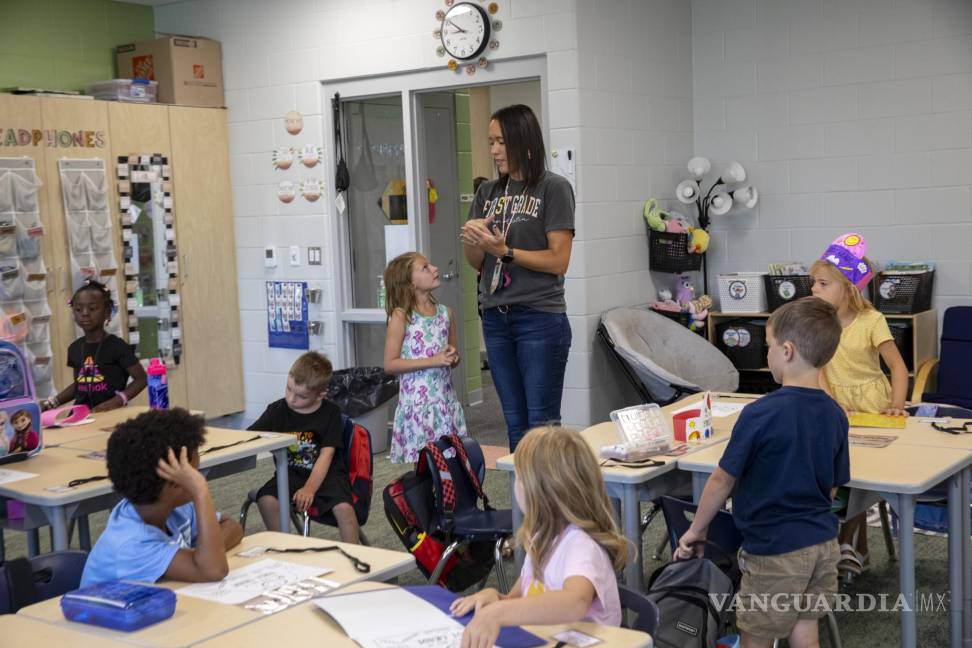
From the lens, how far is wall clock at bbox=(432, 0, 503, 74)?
231 inches

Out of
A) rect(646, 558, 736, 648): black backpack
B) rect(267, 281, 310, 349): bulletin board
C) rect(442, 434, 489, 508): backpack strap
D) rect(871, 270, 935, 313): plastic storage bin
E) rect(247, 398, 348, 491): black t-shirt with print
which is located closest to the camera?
rect(646, 558, 736, 648): black backpack

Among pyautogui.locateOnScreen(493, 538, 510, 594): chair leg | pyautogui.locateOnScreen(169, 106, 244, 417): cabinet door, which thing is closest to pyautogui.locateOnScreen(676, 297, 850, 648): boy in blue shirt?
Answer: pyautogui.locateOnScreen(493, 538, 510, 594): chair leg

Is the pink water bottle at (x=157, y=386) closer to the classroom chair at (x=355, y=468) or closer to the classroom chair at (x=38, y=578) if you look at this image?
the classroom chair at (x=355, y=468)

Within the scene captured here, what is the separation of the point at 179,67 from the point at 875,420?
4829 mm

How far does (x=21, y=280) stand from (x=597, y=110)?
125 inches

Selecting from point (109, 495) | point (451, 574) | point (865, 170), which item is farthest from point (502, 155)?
point (865, 170)

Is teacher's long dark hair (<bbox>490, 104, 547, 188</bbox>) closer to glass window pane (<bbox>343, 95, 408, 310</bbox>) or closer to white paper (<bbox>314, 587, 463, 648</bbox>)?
white paper (<bbox>314, 587, 463, 648</bbox>)

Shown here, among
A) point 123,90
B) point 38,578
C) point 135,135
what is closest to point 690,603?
point 38,578

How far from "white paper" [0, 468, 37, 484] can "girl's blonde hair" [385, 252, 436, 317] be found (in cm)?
168

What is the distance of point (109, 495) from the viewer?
3.20 meters

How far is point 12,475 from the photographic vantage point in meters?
3.32

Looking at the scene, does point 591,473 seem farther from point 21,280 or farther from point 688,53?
point 688,53

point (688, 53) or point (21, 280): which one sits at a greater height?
point (688, 53)

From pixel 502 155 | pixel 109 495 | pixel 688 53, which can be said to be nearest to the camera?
pixel 109 495
